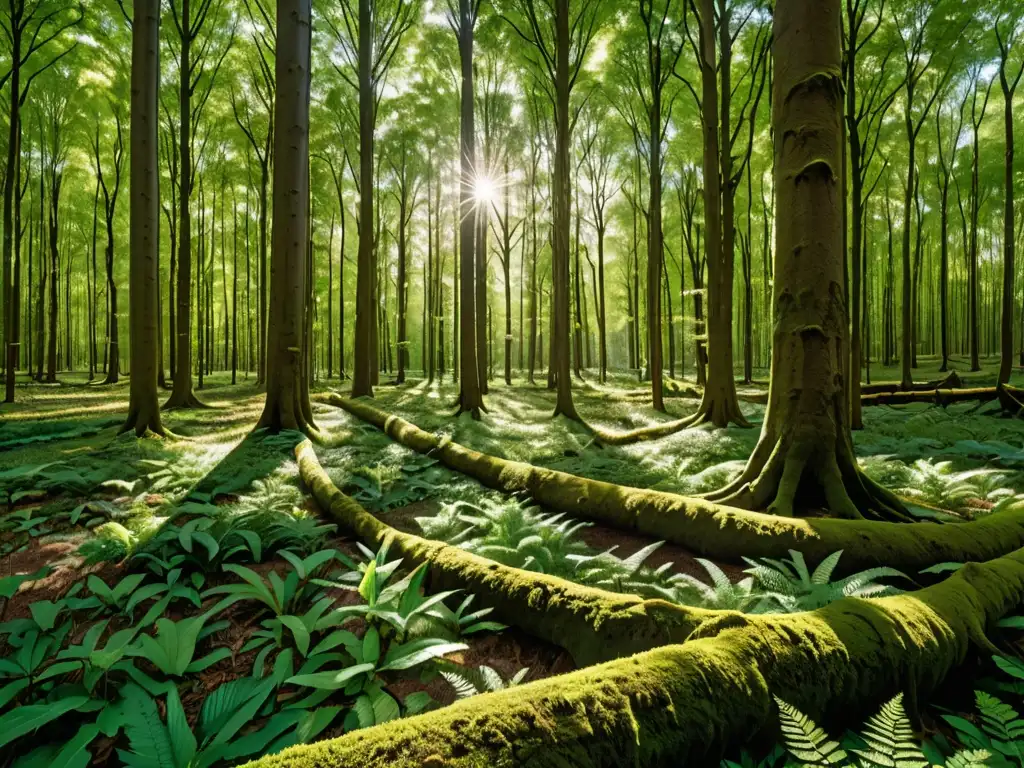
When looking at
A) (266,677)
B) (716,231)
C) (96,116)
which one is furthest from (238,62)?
(266,677)

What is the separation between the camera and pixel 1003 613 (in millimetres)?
2279

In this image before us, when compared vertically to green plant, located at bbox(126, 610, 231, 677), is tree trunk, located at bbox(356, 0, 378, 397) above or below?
above

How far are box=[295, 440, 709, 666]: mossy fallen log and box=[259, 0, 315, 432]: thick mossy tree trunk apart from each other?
4957 mm

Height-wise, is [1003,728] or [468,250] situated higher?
[468,250]

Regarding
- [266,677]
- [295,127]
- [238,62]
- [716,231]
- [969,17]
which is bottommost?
[266,677]

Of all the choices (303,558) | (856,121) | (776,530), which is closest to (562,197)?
(856,121)

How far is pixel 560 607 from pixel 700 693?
3.55 ft

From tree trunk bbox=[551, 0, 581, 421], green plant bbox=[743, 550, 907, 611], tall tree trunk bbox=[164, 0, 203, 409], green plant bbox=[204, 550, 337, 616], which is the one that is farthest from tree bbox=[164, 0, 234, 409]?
green plant bbox=[743, 550, 907, 611]

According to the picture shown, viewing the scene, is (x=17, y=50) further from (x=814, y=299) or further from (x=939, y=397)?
(x=939, y=397)

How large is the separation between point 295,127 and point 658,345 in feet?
29.2

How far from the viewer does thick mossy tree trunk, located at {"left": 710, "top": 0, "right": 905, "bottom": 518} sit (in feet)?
12.8

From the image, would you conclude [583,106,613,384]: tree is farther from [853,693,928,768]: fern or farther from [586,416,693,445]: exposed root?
[853,693,928,768]: fern

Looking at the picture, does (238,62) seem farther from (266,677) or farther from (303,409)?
(266,677)

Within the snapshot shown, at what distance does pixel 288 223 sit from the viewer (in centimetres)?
765
